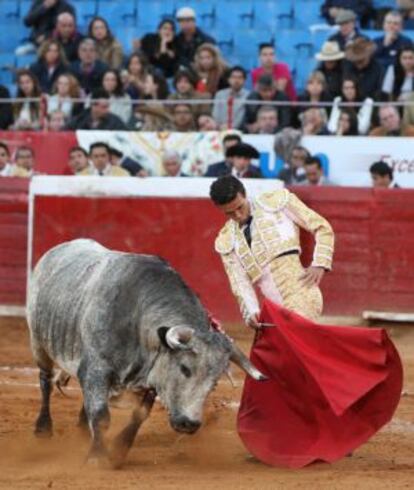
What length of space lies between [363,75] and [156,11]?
12.0 ft

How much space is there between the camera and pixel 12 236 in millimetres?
12688

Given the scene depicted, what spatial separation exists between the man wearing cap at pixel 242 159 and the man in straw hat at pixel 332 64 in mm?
1354

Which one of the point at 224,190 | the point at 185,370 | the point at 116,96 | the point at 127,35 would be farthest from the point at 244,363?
the point at 127,35

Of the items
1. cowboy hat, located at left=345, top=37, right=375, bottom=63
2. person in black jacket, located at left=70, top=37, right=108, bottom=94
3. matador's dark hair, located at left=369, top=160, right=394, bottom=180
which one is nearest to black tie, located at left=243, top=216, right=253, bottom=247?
matador's dark hair, located at left=369, top=160, right=394, bottom=180

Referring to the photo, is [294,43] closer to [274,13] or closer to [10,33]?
[274,13]

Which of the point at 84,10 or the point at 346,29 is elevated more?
the point at 346,29

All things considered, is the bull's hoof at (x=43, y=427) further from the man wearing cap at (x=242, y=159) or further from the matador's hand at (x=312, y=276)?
the man wearing cap at (x=242, y=159)

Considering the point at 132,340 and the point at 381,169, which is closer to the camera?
the point at 132,340

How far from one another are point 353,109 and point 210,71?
5.66 ft

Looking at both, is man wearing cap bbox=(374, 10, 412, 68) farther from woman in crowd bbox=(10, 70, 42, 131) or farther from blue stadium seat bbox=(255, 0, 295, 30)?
woman in crowd bbox=(10, 70, 42, 131)

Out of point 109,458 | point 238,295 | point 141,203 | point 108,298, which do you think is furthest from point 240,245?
point 141,203

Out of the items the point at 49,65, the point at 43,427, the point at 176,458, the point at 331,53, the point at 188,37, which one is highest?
the point at 331,53

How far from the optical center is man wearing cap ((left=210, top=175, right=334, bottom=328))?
7.50 meters

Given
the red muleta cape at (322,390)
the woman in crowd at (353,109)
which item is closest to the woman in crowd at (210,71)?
the woman in crowd at (353,109)
